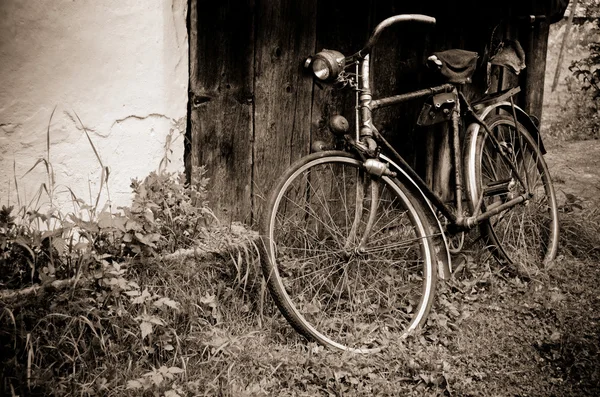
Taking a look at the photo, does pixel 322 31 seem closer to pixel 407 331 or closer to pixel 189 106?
pixel 189 106

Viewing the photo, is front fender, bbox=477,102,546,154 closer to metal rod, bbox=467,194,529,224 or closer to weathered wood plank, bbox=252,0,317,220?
metal rod, bbox=467,194,529,224

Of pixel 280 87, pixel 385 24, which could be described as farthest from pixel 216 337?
pixel 385 24

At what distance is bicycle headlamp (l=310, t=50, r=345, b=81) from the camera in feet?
9.56

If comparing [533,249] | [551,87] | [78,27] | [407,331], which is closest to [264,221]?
[407,331]

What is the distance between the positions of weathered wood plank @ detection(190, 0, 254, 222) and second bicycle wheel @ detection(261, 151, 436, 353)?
1.03 ft

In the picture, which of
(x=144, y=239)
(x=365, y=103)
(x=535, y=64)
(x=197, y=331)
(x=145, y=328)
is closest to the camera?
(x=145, y=328)

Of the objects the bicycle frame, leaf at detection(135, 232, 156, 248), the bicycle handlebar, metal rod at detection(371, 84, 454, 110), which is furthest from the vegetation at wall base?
the bicycle handlebar

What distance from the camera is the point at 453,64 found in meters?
3.58

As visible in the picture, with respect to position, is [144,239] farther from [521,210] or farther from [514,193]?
[521,210]

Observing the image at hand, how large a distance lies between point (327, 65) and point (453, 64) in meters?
1.00

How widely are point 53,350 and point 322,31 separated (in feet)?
7.20

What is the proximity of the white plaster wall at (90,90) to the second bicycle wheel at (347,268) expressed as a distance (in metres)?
0.74

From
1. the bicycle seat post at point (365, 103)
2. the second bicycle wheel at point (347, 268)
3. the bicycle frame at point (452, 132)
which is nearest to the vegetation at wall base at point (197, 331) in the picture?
the second bicycle wheel at point (347, 268)

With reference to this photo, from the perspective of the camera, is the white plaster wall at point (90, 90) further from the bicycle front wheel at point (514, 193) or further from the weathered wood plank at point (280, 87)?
the bicycle front wheel at point (514, 193)
